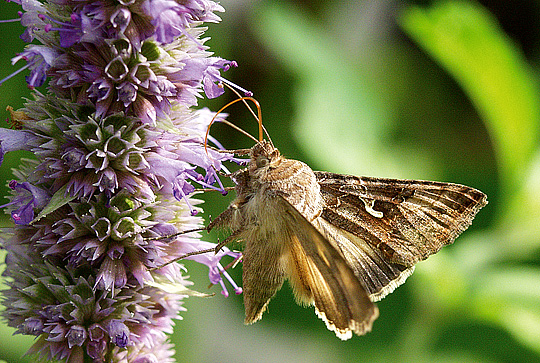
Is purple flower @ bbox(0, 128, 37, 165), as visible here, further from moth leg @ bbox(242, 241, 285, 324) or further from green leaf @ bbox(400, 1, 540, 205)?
green leaf @ bbox(400, 1, 540, 205)

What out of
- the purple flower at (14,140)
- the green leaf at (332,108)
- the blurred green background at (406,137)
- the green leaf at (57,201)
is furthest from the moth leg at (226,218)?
the green leaf at (332,108)

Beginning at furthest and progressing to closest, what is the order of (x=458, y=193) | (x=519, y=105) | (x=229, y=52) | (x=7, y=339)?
(x=229, y=52) → (x=519, y=105) → (x=7, y=339) → (x=458, y=193)

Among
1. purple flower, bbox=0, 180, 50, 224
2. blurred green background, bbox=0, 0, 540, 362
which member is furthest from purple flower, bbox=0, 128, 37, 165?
blurred green background, bbox=0, 0, 540, 362

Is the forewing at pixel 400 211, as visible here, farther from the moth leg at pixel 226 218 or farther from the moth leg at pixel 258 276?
the moth leg at pixel 226 218

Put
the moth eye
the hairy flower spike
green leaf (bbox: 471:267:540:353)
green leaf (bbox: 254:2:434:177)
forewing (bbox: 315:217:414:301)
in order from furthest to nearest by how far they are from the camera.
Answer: green leaf (bbox: 254:2:434:177), green leaf (bbox: 471:267:540:353), forewing (bbox: 315:217:414:301), the moth eye, the hairy flower spike

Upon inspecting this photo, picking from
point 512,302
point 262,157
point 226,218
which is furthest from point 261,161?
point 512,302

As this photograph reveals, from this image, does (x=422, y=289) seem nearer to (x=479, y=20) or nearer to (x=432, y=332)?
(x=432, y=332)

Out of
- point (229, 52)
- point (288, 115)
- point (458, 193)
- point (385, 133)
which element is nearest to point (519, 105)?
point (385, 133)

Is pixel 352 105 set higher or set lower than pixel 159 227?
lower
